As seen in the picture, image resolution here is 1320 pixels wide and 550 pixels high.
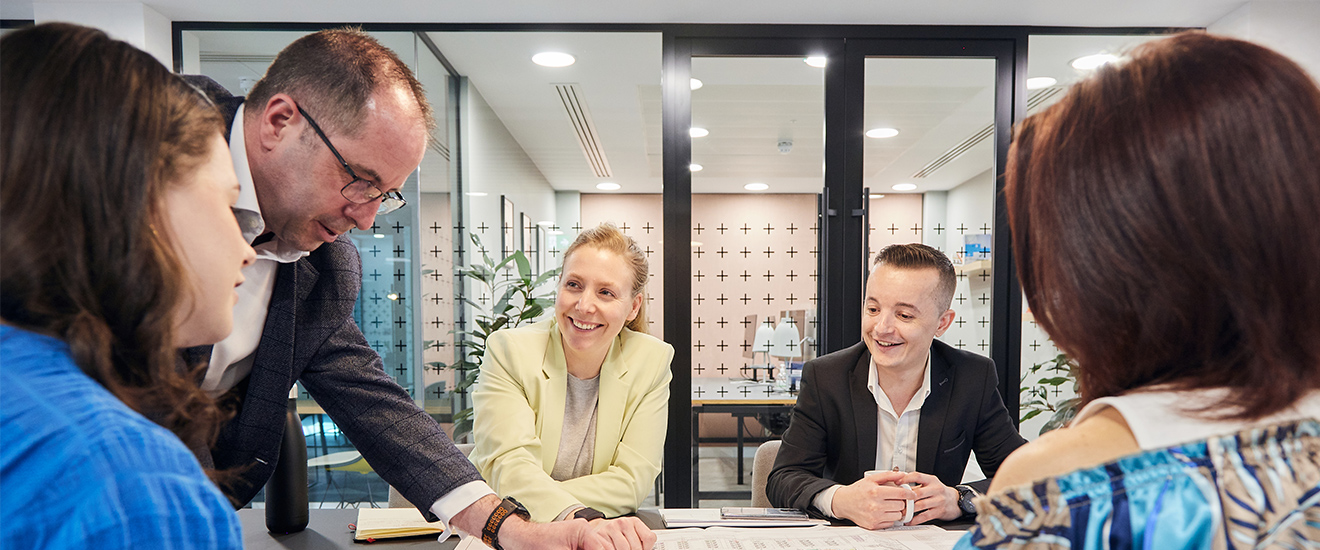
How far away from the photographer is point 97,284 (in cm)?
47

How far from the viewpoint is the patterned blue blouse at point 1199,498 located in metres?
0.50

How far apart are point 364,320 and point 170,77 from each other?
3.06 meters

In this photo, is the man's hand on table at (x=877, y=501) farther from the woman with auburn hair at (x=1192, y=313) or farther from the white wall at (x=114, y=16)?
the white wall at (x=114, y=16)

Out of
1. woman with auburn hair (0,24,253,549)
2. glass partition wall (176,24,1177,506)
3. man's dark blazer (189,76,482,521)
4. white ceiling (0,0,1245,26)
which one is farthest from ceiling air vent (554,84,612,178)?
woman with auburn hair (0,24,253,549)

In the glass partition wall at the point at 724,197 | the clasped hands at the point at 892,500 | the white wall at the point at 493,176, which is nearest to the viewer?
the clasped hands at the point at 892,500

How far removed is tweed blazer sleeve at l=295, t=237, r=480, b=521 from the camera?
4.41ft

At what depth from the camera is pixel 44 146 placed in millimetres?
450

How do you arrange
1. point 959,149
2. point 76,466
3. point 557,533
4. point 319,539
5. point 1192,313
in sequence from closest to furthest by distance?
1. point 76,466
2. point 1192,313
3. point 557,533
4. point 319,539
5. point 959,149

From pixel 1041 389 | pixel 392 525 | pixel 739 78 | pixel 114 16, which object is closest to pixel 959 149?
pixel 739 78

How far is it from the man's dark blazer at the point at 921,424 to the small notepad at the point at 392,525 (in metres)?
0.90

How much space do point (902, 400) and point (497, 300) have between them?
2145 millimetres

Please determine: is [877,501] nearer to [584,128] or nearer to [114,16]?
[584,128]

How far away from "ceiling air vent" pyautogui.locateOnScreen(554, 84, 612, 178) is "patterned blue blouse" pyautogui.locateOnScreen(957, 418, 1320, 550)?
10.6ft

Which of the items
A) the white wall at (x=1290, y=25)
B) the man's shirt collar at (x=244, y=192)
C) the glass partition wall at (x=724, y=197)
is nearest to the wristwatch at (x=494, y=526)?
the man's shirt collar at (x=244, y=192)
